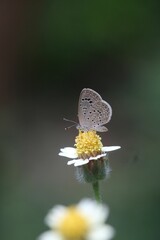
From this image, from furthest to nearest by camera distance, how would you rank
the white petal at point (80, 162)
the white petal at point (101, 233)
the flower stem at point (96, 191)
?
the white petal at point (80, 162), the flower stem at point (96, 191), the white petal at point (101, 233)

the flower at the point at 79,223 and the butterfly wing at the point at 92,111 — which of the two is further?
the butterfly wing at the point at 92,111

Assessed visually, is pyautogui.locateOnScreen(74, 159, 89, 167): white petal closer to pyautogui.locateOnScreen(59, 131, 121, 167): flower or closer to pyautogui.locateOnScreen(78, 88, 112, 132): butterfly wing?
pyautogui.locateOnScreen(59, 131, 121, 167): flower

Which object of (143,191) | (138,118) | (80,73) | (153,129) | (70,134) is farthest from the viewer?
(80,73)

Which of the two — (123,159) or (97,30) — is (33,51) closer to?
(97,30)

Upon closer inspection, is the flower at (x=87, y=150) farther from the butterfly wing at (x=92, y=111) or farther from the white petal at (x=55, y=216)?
the white petal at (x=55, y=216)

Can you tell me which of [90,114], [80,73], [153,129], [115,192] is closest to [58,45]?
[80,73]

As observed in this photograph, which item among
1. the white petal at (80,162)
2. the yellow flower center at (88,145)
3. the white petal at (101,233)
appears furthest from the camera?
the yellow flower center at (88,145)

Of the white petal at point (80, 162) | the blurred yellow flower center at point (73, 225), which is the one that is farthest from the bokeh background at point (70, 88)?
the blurred yellow flower center at point (73, 225)

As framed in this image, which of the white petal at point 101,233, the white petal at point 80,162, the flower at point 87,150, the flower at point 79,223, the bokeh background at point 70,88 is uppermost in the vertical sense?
the bokeh background at point 70,88
